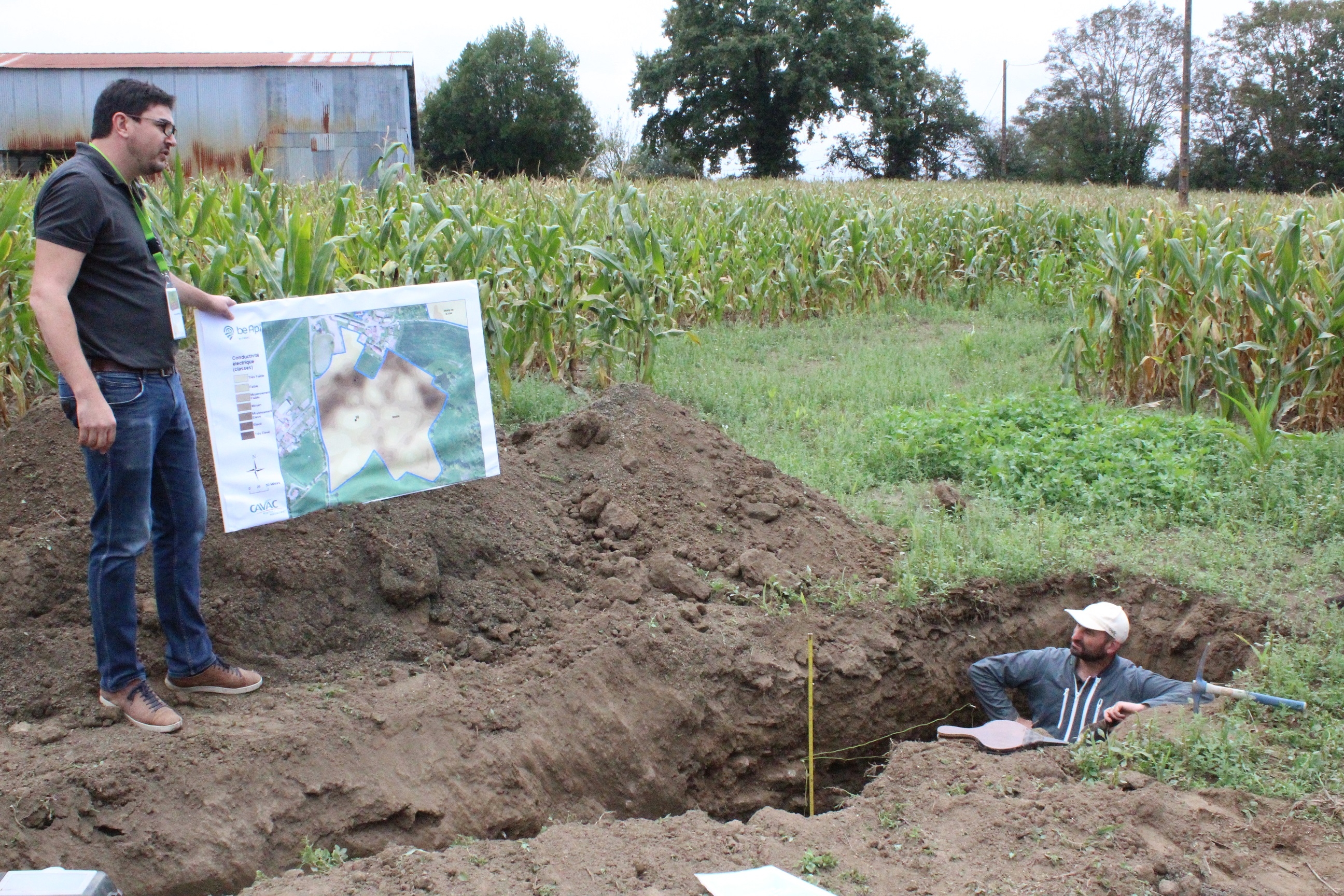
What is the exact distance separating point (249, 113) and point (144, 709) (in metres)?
14.4

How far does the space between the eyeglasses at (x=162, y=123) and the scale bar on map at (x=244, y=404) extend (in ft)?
2.71

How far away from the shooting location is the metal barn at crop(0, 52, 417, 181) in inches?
595

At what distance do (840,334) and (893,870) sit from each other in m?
7.84

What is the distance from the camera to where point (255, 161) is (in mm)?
5770

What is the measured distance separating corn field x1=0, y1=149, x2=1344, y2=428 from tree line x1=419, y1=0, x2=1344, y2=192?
24709 mm

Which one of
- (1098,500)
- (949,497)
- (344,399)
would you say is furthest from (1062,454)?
(344,399)

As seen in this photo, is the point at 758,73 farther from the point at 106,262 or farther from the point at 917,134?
the point at 106,262

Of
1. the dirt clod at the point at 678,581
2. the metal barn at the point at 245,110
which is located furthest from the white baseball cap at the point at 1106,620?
the metal barn at the point at 245,110

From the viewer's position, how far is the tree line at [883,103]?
109 ft

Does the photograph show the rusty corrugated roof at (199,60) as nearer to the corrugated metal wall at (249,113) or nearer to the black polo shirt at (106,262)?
the corrugated metal wall at (249,113)

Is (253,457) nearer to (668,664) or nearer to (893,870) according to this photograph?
(668,664)

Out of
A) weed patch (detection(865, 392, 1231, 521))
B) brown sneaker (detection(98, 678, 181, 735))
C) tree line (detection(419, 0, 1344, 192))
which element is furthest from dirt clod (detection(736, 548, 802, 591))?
tree line (detection(419, 0, 1344, 192))

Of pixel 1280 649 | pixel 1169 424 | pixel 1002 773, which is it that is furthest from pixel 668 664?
pixel 1169 424

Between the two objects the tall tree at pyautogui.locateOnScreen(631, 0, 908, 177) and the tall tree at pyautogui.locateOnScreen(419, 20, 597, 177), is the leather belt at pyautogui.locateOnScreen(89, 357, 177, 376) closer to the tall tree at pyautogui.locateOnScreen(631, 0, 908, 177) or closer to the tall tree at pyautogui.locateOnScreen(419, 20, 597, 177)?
the tall tree at pyautogui.locateOnScreen(419, 20, 597, 177)
